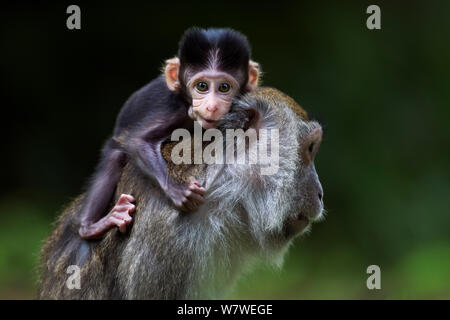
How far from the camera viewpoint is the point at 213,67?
6109 millimetres

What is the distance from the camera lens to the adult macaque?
18.5 feet

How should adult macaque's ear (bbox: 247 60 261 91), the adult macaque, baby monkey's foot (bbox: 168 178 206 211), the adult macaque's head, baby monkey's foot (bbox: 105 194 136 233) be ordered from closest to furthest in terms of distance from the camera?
baby monkey's foot (bbox: 168 178 206 211) → the adult macaque → baby monkey's foot (bbox: 105 194 136 233) → the adult macaque's head → adult macaque's ear (bbox: 247 60 261 91)

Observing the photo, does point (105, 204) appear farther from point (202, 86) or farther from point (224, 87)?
point (224, 87)

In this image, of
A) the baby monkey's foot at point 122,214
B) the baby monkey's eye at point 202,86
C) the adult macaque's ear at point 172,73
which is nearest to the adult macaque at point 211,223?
the baby monkey's foot at point 122,214

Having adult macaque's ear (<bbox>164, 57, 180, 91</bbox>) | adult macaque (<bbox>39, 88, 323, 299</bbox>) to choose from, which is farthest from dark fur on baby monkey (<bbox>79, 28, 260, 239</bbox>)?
adult macaque (<bbox>39, 88, 323, 299</bbox>)

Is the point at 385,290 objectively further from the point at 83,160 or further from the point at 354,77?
the point at 83,160

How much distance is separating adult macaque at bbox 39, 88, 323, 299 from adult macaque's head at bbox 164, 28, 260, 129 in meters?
0.24

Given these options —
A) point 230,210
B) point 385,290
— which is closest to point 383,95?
point 385,290

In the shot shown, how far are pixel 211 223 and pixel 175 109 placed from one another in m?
1.16

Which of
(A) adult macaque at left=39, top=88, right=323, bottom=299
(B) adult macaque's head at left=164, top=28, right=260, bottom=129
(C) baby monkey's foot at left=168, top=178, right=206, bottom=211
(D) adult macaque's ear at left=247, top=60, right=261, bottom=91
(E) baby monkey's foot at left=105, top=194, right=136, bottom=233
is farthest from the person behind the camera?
(D) adult macaque's ear at left=247, top=60, right=261, bottom=91

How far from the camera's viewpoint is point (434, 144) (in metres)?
12.1

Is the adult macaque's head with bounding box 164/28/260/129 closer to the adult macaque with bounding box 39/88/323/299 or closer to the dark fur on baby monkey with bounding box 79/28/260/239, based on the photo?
the dark fur on baby monkey with bounding box 79/28/260/239

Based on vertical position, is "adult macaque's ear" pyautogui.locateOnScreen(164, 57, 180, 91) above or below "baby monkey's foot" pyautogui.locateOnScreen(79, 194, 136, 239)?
above

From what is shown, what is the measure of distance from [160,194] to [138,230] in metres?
0.37
